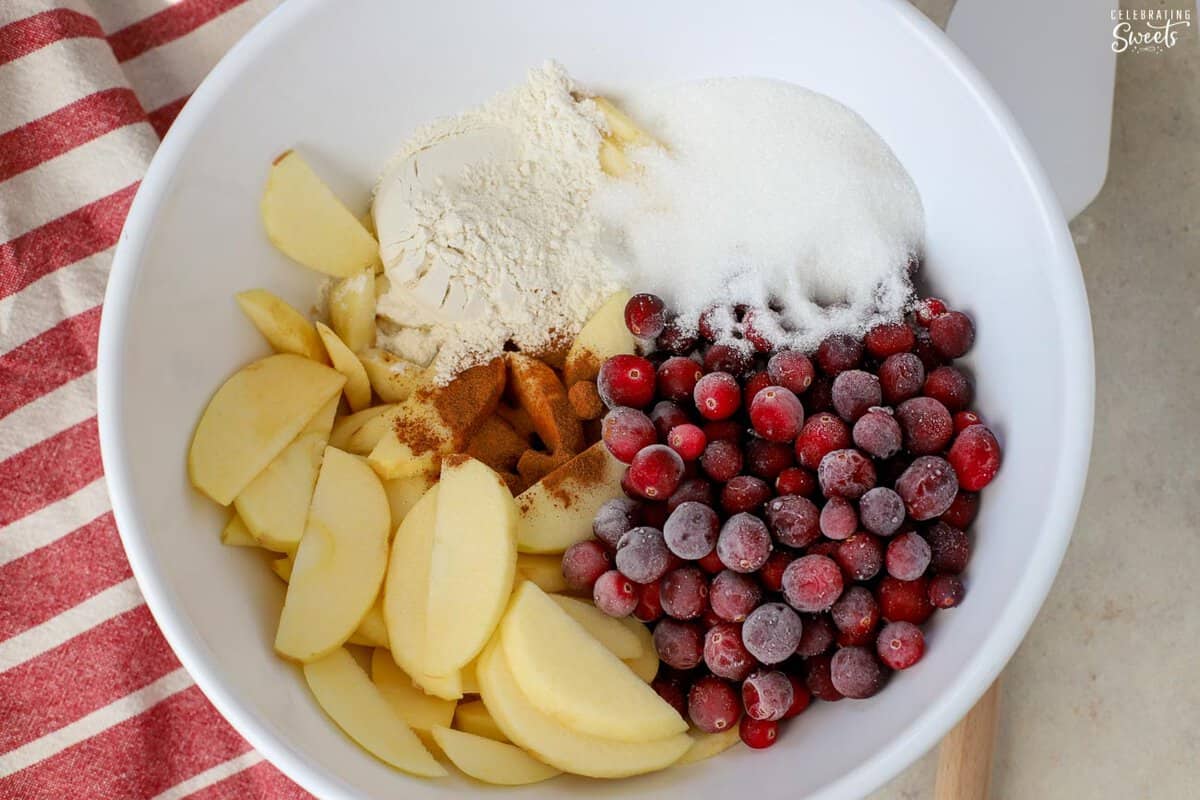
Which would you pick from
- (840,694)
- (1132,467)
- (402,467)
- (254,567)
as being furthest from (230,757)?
(1132,467)

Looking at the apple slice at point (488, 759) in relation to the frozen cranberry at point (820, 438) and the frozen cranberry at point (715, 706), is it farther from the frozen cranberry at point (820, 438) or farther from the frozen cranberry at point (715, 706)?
the frozen cranberry at point (820, 438)

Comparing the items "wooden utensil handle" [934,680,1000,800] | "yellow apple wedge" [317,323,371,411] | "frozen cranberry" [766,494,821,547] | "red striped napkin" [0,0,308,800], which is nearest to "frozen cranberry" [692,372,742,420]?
"frozen cranberry" [766,494,821,547]

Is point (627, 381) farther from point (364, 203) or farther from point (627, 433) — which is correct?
point (364, 203)

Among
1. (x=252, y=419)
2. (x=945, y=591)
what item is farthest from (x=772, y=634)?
(x=252, y=419)

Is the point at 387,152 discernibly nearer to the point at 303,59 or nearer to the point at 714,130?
the point at 303,59

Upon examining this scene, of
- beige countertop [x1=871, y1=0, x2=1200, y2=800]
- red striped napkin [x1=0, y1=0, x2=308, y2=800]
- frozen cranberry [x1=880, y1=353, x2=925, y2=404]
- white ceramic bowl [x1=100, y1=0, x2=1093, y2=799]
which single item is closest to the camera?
white ceramic bowl [x1=100, y1=0, x2=1093, y2=799]

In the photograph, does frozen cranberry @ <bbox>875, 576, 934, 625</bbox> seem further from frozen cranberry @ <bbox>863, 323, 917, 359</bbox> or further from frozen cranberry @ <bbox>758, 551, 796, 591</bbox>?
frozen cranberry @ <bbox>863, 323, 917, 359</bbox>
